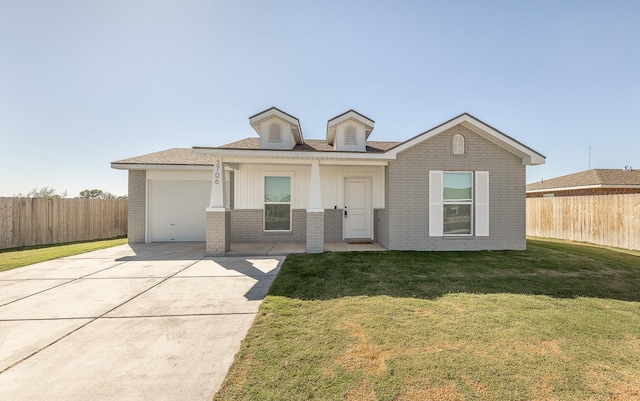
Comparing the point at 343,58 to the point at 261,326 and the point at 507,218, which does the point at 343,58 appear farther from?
the point at 261,326

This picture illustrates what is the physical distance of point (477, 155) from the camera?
28.2ft

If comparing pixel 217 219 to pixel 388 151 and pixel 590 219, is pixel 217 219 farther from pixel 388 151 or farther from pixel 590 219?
pixel 590 219

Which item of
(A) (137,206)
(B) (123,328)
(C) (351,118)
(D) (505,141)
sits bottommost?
(B) (123,328)

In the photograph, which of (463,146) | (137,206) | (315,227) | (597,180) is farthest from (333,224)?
(597,180)

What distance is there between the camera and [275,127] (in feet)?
30.6

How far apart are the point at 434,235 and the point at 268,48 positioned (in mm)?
9353

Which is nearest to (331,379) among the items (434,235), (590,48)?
(434,235)

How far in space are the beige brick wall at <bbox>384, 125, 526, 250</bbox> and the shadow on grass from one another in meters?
0.54

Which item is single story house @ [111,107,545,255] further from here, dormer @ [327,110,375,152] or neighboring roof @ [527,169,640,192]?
neighboring roof @ [527,169,640,192]

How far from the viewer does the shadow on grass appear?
15.9 ft

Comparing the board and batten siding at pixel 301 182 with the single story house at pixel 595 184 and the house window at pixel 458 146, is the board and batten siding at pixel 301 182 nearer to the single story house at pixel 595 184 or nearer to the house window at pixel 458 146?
the house window at pixel 458 146

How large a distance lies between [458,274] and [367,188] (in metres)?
5.21

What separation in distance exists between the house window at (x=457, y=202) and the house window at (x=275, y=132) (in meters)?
5.86

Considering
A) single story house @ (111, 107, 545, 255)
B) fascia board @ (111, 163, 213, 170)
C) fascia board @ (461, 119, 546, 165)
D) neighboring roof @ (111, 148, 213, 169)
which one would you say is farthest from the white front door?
fascia board @ (111, 163, 213, 170)
